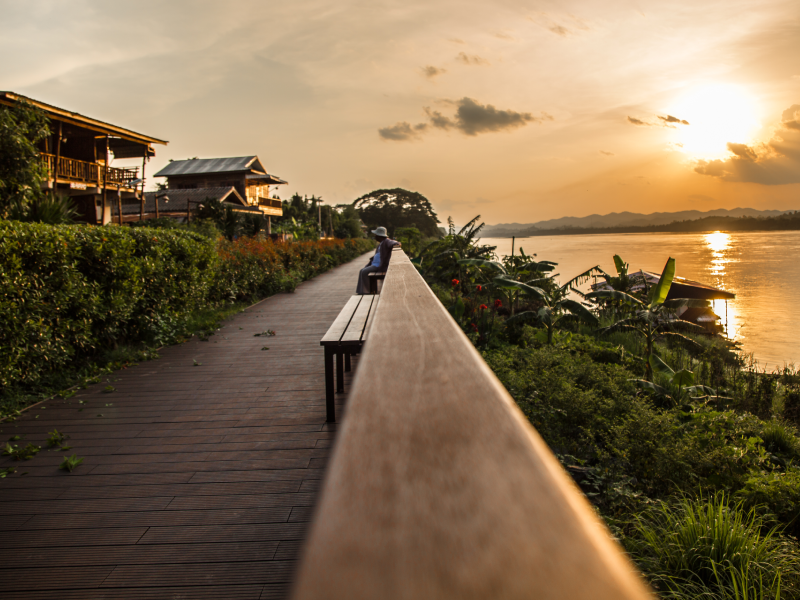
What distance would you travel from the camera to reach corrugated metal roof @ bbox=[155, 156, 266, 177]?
4316cm

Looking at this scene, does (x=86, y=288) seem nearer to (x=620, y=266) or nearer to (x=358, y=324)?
(x=358, y=324)

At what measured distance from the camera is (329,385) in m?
3.89

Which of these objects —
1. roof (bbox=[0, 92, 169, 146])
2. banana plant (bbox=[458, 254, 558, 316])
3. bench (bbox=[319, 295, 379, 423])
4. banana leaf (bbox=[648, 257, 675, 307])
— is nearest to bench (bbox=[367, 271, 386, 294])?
banana plant (bbox=[458, 254, 558, 316])

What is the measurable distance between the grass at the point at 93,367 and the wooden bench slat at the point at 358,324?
2.75 meters

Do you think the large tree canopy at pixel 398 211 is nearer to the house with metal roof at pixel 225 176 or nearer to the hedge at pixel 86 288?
the house with metal roof at pixel 225 176

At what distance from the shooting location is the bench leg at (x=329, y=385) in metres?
3.78

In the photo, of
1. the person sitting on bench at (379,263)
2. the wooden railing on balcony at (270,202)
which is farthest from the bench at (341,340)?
the wooden railing on balcony at (270,202)

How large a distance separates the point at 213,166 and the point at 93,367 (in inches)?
1708

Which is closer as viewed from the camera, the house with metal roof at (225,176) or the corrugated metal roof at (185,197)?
the corrugated metal roof at (185,197)

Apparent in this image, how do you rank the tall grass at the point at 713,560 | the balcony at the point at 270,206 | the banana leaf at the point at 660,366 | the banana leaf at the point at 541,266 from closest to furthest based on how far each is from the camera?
the tall grass at the point at 713,560
the banana leaf at the point at 660,366
the banana leaf at the point at 541,266
the balcony at the point at 270,206

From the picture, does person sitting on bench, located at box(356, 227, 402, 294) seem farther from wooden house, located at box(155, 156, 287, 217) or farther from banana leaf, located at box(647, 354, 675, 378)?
wooden house, located at box(155, 156, 287, 217)

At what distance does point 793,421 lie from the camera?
6.80 meters

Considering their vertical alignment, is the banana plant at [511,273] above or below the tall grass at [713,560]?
above

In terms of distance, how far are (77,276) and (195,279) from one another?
9.72ft
